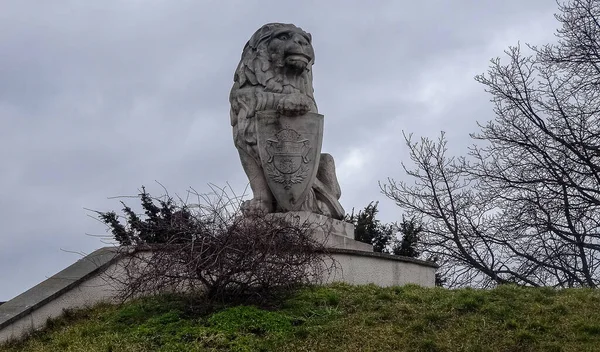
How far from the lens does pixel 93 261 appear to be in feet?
36.2

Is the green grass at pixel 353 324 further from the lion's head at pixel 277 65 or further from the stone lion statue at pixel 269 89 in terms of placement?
the lion's head at pixel 277 65

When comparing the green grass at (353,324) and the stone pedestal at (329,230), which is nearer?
the green grass at (353,324)

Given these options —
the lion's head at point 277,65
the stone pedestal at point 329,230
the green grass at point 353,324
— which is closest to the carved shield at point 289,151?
the stone pedestal at point 329,230

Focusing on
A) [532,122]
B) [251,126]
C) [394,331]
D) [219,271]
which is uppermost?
[532,122]

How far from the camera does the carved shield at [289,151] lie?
1128cm

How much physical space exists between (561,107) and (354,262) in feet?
20.3

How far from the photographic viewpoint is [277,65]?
11.7 m

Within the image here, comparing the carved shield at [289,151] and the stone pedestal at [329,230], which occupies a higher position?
the carved shield at [289,151]

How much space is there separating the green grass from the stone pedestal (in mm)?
1086

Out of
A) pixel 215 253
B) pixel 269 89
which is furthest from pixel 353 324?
pixel 269 89

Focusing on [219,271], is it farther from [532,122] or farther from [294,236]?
[532,122]

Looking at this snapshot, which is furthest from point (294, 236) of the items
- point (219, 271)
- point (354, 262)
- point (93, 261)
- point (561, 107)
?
point (561, 107)

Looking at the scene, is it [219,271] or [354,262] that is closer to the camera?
[219,271]

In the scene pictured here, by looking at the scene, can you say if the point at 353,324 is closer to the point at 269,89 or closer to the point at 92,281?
the point at 92,281
